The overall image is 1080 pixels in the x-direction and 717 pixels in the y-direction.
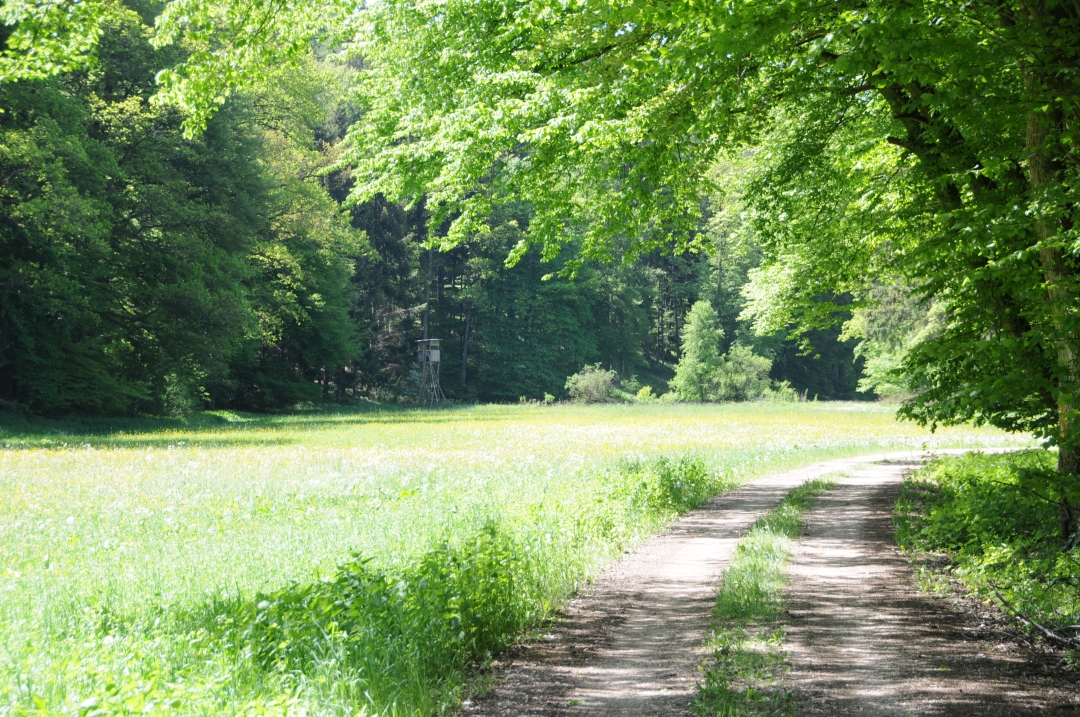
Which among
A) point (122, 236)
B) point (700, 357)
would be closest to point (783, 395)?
point (700, 357)

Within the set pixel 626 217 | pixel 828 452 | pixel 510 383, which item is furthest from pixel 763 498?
pixel 510 383

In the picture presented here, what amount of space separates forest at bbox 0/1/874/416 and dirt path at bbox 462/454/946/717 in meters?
6.80

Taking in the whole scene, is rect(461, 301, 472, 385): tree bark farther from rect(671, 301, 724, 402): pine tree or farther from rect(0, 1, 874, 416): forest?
rect(671, 301, 724, 402): pine tree

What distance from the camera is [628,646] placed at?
23.7 ft

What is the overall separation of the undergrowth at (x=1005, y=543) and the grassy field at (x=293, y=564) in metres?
3.62

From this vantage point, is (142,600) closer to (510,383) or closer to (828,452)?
(828,452)

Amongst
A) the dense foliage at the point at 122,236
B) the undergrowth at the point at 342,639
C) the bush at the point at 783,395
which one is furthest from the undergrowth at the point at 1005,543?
the bush at the point at 783,395

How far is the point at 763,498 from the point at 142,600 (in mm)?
11012

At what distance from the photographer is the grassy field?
17.7ft

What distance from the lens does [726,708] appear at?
561 centimetres

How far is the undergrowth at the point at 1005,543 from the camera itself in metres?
8.11

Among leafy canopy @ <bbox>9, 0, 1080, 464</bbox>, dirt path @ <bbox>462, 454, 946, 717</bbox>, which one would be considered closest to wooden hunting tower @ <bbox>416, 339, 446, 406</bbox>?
leafy canopy @ <bbox>9, 0, 1080, 464</bbox>

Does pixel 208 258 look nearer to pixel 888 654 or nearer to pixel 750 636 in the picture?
pixel 750 636

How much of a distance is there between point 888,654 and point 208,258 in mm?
36679
